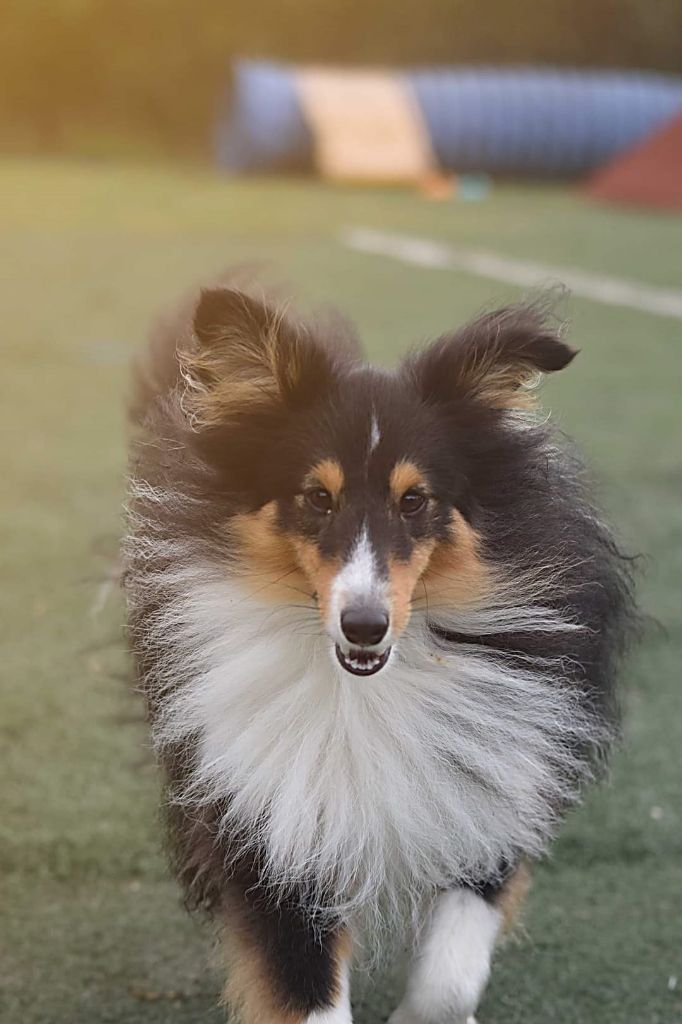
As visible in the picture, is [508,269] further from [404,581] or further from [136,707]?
[404,581]

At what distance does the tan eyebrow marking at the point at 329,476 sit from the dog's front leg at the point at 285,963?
738 mm

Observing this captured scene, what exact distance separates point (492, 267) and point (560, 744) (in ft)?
36.4

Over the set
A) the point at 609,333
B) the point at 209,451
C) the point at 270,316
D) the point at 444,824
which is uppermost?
the point at 270,316

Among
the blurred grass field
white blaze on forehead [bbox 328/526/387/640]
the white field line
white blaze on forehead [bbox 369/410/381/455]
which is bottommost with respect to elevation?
the white field line

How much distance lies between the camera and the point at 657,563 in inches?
226

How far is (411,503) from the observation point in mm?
2539

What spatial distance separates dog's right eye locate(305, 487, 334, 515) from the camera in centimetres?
252

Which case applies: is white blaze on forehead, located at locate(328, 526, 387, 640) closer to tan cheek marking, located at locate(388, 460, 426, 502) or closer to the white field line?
tan cheek marking, located at locate(388, 460, 426, 502)

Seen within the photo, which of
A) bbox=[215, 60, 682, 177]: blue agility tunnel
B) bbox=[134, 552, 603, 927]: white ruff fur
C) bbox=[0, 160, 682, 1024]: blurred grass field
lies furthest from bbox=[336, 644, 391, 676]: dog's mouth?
bbox=[215, 60, 682, 177]: blue agility tunnel

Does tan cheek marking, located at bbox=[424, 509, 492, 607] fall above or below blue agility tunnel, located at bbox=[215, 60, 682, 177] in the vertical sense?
above

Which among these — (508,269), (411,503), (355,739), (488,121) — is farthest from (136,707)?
(488,121)

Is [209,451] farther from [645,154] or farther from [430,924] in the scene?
[645,154]

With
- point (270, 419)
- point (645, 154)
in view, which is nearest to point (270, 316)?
point (270, 419)

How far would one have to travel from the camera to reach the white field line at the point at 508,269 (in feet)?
39.4
